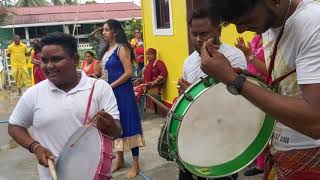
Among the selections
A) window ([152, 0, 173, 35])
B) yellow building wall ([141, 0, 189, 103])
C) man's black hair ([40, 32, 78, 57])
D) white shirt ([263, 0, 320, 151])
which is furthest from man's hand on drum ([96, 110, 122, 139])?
window ([152, 0, 173, 35])

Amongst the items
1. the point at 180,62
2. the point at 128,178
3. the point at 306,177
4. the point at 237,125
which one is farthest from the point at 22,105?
the point at 180,62

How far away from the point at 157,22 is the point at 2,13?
52.9 ft

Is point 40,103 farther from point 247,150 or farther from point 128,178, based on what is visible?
point 128,178

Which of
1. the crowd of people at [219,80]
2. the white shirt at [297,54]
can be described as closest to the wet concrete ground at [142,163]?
the crowd of people at [219,80]

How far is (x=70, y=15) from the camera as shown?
106 feet

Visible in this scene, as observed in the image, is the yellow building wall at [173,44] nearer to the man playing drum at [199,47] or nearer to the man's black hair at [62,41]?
the man playing drum at [199,47]

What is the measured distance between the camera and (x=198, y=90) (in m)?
2.15

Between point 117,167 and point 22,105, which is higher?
point 22,105

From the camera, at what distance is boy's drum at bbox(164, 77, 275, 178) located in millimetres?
2150

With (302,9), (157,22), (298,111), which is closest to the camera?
(298,111)

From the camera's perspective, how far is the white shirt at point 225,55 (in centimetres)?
288

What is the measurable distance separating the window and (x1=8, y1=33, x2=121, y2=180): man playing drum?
5.15 metres

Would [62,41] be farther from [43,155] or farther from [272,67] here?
[272,67]

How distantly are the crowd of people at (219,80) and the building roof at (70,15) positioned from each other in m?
24.5
